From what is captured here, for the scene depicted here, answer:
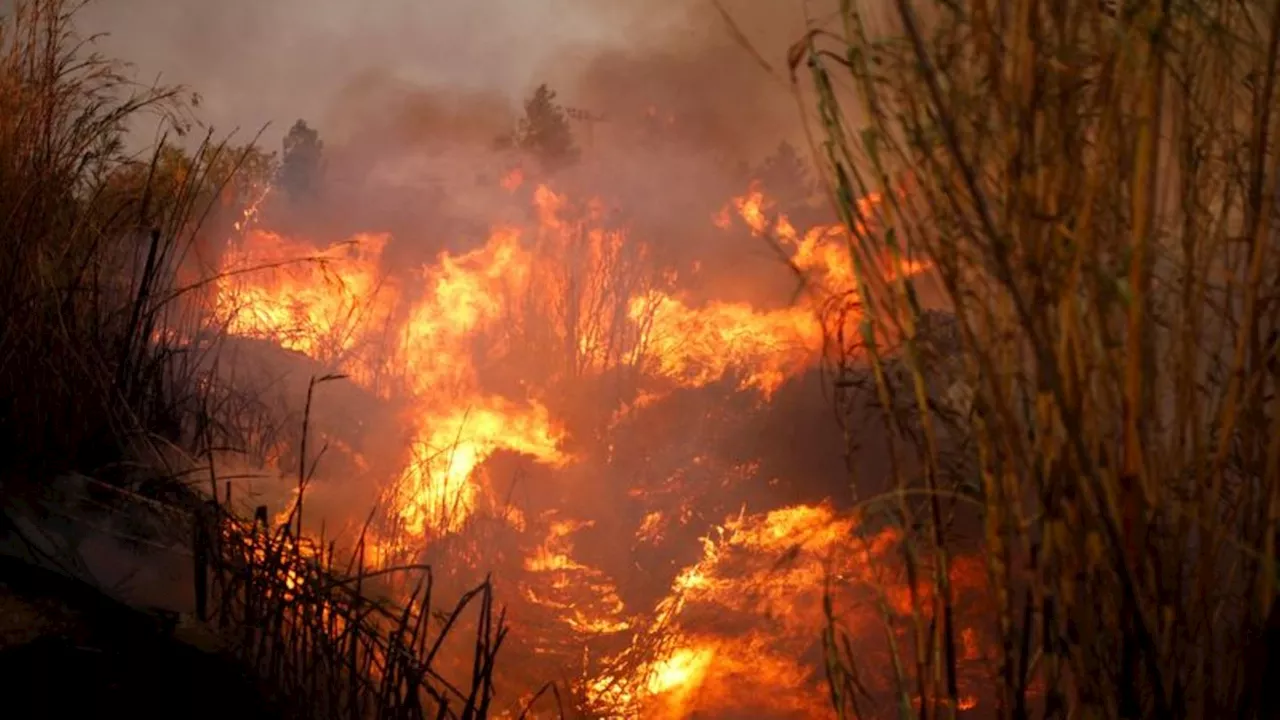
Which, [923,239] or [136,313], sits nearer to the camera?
[923,239]

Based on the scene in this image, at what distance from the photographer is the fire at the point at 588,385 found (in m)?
5.01

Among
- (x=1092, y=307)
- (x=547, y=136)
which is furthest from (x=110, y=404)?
(x=547, y=136)

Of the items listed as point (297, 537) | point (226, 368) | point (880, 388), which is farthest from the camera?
point (226, 368)

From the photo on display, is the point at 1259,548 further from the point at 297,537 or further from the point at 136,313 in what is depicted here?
the point at 136,313

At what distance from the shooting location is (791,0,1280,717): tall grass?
2.99 ft

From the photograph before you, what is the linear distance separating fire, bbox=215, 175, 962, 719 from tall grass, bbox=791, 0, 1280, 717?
0.14m

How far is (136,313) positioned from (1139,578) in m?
2.54

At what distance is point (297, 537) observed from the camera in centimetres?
198

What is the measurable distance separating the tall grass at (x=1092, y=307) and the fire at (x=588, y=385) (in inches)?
5.6

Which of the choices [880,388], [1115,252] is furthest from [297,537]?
[1115,252]

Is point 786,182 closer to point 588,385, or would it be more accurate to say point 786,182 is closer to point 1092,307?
point 588,385

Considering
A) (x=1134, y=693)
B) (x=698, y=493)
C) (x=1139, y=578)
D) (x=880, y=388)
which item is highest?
(x=880, y=388)

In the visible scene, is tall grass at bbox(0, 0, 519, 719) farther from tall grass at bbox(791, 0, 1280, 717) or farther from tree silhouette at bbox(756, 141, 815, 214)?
tree silhouette at bbox(756, 141, 815, 214)

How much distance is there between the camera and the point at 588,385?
9734mm
